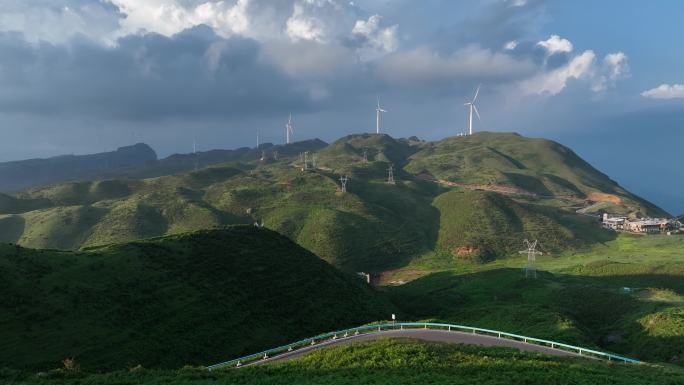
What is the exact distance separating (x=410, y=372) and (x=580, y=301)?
213ft

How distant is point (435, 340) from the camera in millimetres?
48594

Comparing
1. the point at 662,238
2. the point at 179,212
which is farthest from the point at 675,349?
the point at 179,212

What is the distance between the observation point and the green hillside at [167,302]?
5034 centimetres

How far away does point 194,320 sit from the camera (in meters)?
60.5

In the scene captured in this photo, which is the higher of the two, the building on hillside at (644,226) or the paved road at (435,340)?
the building on hillside at (644,226)

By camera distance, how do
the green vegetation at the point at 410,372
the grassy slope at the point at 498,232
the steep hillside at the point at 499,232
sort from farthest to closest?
1. the steep hillside at the point at 499,232
2. the grassy slope at the point at 498,232
3. the green vegetation at the point at 410,372

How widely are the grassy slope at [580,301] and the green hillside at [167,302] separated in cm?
1822

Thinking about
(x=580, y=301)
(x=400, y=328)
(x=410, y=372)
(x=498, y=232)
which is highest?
(x=410, y=372)

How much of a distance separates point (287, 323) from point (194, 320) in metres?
13.5

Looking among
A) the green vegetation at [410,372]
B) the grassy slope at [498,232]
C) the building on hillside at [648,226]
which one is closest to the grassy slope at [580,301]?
the grassy slope at [498,232]

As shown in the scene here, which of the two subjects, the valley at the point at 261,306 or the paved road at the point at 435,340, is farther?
the paved road at the point at 435,340

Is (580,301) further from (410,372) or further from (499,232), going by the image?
(499,232)

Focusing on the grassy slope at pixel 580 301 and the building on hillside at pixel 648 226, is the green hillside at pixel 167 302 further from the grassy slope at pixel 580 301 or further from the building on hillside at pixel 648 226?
the building on hillside at pixel 648 226

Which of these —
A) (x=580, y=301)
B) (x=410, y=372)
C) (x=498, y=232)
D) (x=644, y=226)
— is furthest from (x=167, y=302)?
(x=644, y=226)
